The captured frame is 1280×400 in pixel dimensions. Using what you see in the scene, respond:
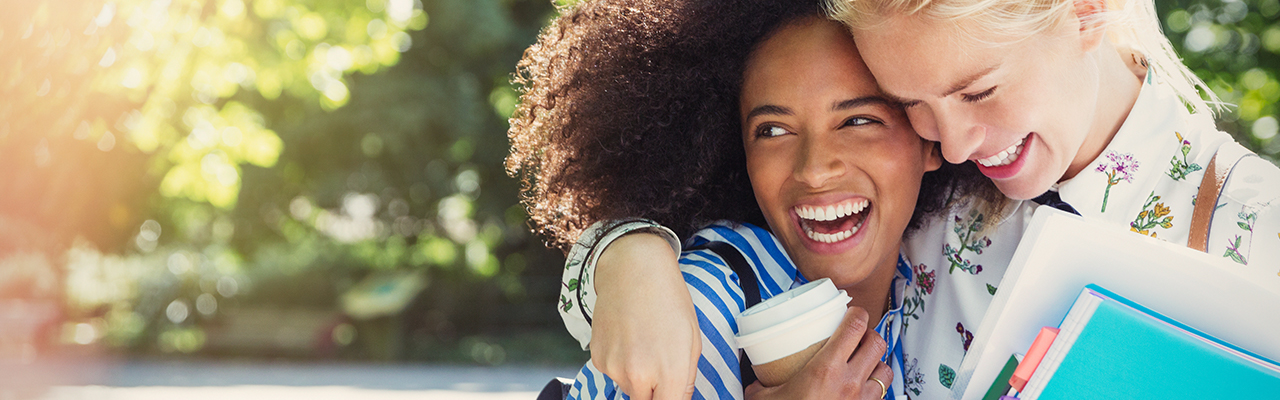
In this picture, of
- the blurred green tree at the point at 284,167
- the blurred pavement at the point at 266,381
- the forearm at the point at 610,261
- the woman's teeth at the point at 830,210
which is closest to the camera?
the forearm at the point at 610,261

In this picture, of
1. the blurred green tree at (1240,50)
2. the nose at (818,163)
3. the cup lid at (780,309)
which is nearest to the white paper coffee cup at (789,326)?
the cup lid at (780,309)

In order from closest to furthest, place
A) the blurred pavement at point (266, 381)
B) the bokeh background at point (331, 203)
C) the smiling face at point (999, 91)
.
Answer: the smiling face at point (999, 91), the blurred pavement at point (266, 381), the bokeh background at point (331, 203)


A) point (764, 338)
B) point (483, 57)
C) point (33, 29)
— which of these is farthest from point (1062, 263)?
point (483, 57)

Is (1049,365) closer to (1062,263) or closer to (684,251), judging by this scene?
(1062,263)

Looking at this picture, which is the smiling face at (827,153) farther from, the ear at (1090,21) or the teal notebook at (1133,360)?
the teal notebook at (1133,360)

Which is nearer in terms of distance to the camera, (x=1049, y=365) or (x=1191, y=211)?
(x=1049, y=365)

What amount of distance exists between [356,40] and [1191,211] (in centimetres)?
884

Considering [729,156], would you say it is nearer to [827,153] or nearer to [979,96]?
[827,153]

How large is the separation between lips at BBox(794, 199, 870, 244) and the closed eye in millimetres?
316

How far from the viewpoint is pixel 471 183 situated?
1262 cm

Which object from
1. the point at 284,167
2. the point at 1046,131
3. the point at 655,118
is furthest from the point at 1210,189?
the point at 284,167

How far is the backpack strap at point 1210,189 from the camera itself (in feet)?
5.18

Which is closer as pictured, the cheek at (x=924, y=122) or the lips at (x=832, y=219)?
the cheek at (x=924, y=122)

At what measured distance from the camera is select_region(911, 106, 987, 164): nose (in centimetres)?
169
